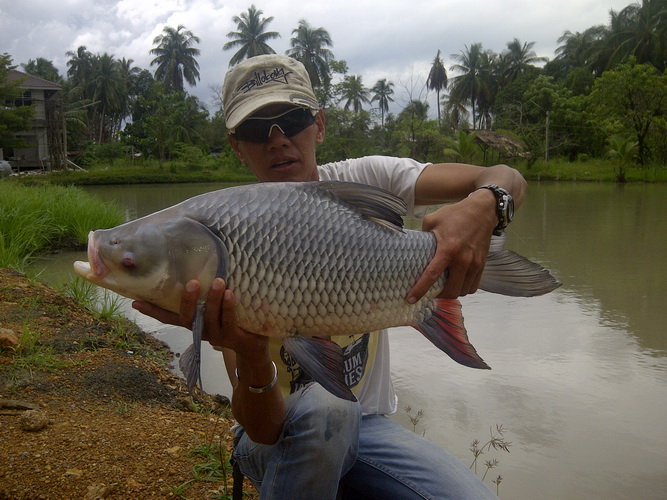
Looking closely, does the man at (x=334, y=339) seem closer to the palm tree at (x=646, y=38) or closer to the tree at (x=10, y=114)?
the tree at (x=10, y=114)

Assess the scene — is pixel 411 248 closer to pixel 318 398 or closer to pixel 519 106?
pixel 318 398

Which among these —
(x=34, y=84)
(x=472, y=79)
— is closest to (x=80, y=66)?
(x=34, y=84)

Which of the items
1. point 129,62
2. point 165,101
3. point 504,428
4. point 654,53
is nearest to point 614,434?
point 504,428

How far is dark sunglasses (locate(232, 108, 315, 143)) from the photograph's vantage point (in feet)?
6.55

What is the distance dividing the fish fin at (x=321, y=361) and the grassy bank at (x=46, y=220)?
18.9ft

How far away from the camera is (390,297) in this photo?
56.3 inches

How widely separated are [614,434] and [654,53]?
38179 millimetres

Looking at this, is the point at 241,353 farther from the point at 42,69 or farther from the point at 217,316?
the point at 42,69

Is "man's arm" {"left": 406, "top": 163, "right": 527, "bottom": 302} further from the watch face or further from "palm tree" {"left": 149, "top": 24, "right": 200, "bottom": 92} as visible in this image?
"palm tree" {"left": 149, "top": 24, "right": 200, "bottom": 92}

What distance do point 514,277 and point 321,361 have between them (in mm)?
537

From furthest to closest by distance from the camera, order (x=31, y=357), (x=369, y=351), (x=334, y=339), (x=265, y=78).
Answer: (x=31, y=357) → (x=265, y=78) → (x=369, y=351) → (x=334, y=339)

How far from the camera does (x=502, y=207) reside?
163 cm

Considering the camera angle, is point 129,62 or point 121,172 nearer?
point 121,172

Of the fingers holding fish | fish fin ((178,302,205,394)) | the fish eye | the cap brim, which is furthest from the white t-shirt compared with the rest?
the fish eye
